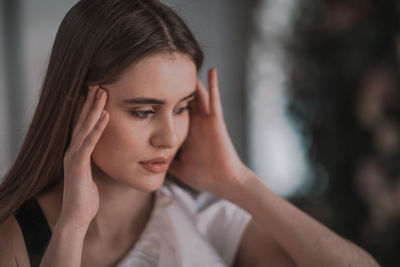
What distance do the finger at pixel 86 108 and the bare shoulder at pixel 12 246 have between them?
11.1 inches

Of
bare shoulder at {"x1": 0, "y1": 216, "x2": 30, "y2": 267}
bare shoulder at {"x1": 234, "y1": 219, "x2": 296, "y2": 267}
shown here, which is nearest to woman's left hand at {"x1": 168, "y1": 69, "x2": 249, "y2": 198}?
bare shoulder at {"x1": 234, "y1": 219, "x2": 296, "y2": 267}

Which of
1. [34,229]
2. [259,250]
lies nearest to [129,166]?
[34,229]

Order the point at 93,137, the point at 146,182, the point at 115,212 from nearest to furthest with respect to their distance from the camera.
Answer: the point at 93,137 → the point at 146,182 → the point at 115,212

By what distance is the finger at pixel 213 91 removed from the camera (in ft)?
3.75

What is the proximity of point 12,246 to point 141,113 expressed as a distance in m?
0.42

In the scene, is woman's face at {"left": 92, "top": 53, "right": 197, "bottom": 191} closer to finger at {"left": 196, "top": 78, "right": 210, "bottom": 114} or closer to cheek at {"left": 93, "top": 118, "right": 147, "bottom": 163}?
cheek at {"left": 93, "top": 118, "right": 147, "bottom": 163}

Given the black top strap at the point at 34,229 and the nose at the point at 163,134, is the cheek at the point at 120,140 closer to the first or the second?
the nose at the point at 163,134

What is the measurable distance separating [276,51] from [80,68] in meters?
1.81

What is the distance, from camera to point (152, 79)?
2.95 ft

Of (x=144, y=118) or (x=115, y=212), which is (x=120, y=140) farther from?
(x=115, y=212)

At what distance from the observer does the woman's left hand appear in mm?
1171

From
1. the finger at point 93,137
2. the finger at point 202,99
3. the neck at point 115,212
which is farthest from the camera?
the finger at point 202,99

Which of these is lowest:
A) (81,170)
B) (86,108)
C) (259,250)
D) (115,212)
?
(259,250)

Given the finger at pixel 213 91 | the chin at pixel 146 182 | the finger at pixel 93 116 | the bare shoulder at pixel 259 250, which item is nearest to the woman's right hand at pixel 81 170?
the finger at pixel 93 116
